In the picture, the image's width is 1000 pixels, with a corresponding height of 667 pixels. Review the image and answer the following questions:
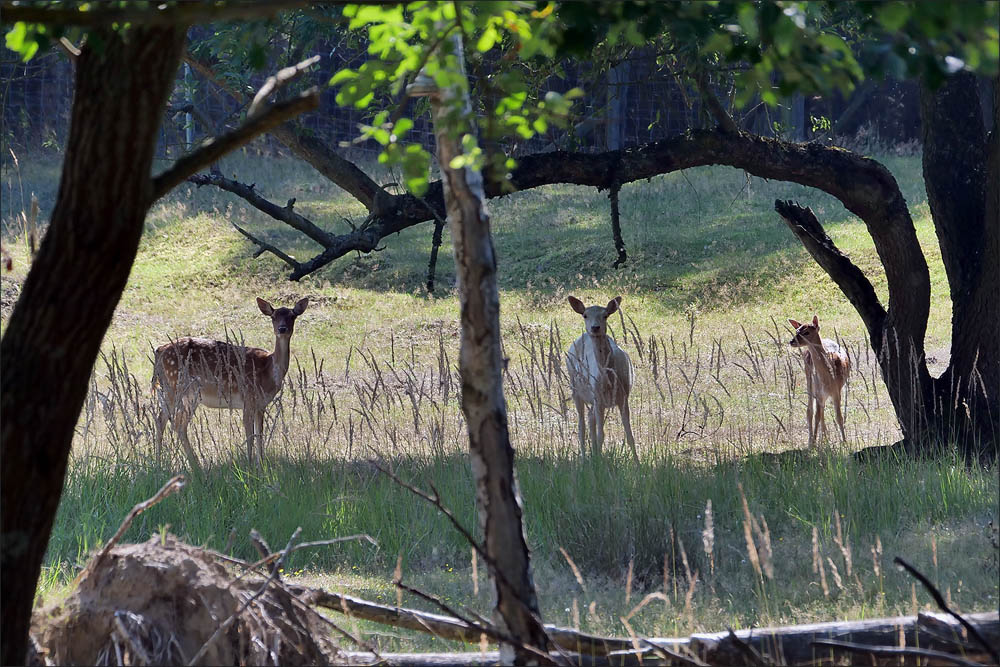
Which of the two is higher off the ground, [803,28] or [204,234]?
[204,234]

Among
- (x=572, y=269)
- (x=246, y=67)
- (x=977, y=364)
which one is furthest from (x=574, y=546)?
(x=572, y=269)

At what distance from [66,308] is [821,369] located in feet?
25.8

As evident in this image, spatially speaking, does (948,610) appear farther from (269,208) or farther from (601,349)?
(601,349)

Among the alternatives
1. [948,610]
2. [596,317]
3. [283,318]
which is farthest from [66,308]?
[283,318]

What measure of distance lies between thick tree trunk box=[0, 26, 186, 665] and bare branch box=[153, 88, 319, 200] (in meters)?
0.06

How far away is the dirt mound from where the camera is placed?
3730 mm

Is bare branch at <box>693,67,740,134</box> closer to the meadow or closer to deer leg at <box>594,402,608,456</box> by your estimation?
the meadow

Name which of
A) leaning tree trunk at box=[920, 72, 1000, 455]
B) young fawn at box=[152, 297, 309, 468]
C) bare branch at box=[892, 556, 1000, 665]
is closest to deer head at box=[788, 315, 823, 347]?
leaning tree trunk at box=[920, 72, 1000, 455]

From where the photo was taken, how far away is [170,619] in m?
3.81

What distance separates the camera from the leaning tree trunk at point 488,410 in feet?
11.3

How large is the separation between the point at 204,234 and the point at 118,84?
17552 mm

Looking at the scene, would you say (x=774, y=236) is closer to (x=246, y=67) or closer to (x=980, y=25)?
(x=246, y=67)

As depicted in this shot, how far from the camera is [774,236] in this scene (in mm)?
18906

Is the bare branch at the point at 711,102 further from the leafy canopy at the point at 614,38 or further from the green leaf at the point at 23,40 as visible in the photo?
the green leaf at the point at 23,40
